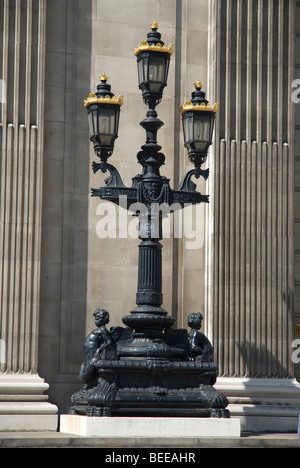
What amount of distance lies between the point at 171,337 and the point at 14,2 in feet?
22.8

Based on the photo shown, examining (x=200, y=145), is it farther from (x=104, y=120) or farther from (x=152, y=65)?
(x=104, y=120)

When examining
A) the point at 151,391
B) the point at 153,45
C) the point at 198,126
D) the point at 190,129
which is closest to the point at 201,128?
the point at 198,126

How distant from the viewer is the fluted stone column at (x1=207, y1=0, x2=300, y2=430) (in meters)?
18.5


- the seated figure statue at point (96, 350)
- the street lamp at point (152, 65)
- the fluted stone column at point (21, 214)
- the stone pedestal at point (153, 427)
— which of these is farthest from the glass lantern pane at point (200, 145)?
the stone pedestal at point (153, 427)

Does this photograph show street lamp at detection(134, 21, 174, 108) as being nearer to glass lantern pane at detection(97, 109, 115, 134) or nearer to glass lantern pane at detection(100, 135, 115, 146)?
glass lantern pane at detection(97, 109, 115, 134)

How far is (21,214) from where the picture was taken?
17703 mm

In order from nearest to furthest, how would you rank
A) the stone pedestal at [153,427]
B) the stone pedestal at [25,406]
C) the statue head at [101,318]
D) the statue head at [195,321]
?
the stone pedestal at [153,427] < the statue head at [101,318] < the statue head at [195,321] < the stone pedestal at [25,406]

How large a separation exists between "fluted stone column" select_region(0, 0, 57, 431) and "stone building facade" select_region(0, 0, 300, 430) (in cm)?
3

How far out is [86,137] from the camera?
1884 centimetres

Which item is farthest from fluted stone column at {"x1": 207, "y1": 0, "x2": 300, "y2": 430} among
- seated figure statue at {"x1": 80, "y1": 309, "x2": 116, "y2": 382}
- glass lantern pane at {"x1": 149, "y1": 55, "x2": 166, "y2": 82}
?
glass lantern pane at {"x1": 149, "y1": 55, "x2": 166, "y2": 82}

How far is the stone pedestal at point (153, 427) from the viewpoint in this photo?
14273 millimetres

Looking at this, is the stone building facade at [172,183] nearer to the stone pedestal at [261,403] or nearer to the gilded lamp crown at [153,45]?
the stone pedestal at [261,403]

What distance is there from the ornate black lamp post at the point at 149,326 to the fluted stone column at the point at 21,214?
1.84 metres

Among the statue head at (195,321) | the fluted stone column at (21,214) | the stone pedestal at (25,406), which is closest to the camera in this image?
the statue head at (195,321)
